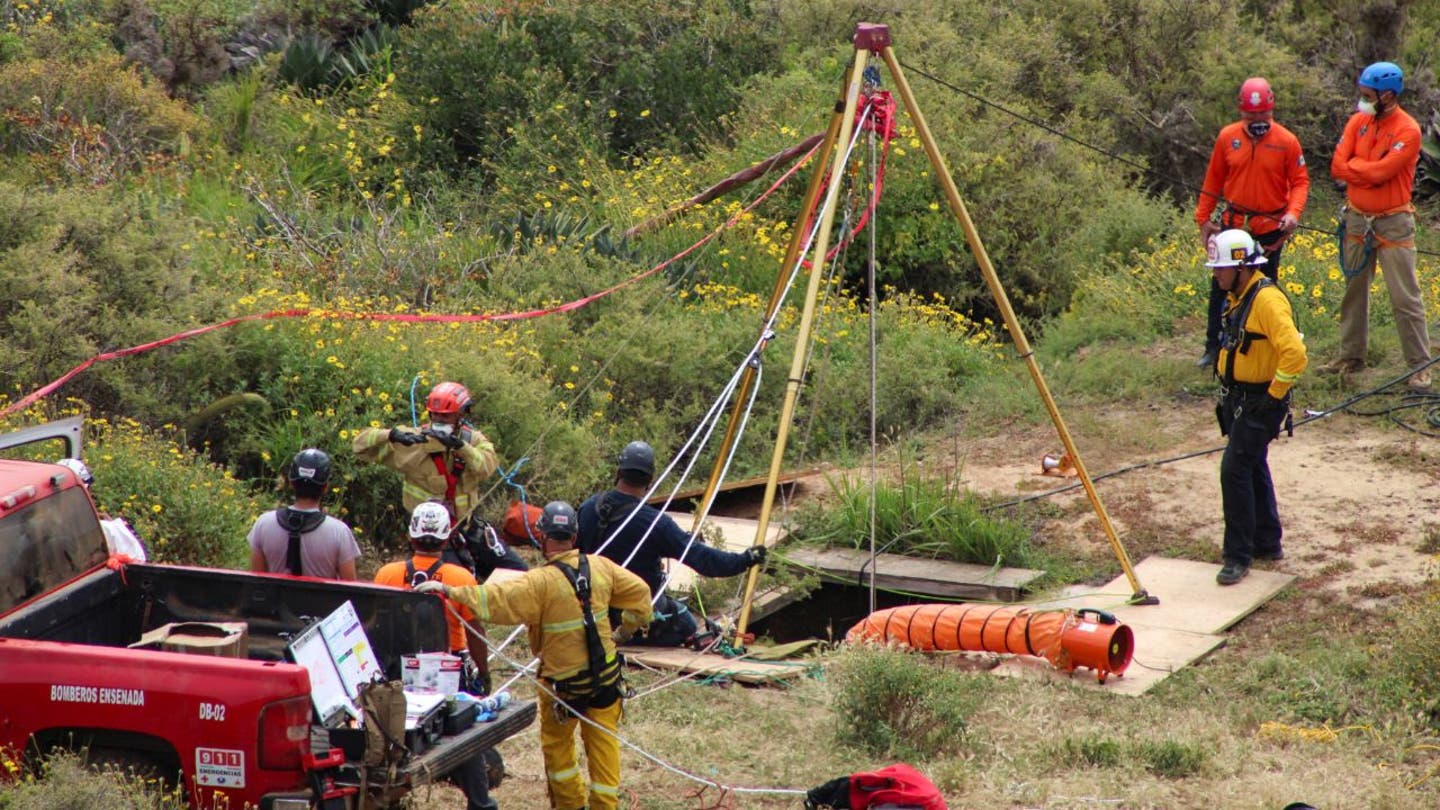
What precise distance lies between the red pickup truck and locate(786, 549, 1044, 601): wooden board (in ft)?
12.9

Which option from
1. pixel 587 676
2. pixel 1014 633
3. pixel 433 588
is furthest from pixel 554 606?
pixel 1014 633

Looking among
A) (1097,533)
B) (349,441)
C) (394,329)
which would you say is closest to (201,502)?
(349,441)

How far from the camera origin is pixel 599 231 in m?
13.7

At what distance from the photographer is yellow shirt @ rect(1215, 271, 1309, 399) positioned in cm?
866

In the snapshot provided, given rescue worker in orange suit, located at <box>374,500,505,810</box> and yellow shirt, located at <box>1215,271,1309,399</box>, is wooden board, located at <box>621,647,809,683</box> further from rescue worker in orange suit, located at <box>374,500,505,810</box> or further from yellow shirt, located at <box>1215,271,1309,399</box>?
yellow shirt, located at <box>1215,271,1309,399</box>

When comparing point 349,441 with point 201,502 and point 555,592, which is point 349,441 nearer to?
point 201,502

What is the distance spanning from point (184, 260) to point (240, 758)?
7063mm

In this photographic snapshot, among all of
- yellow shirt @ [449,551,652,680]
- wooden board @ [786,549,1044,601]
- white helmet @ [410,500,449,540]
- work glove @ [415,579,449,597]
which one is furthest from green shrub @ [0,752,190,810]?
wooden board @ [786,549,1044,601]

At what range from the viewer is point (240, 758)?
538 centimetres

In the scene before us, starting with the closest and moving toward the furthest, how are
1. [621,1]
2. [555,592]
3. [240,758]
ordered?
1. [240,758]
2. [555,592]
3. [621,1]

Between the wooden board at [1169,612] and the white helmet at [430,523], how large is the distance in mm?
3288

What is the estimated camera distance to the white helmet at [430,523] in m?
6.71

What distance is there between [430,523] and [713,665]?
2255mm

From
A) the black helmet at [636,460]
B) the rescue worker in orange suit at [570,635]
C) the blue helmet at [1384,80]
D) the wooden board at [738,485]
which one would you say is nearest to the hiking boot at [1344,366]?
the blue helmet at [1384,80]
